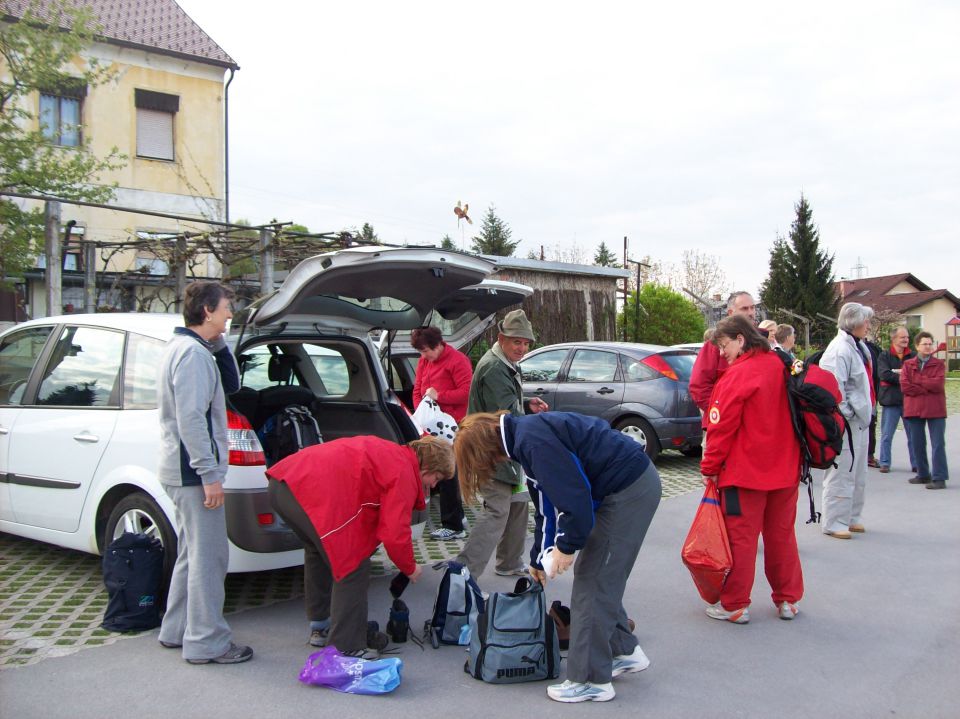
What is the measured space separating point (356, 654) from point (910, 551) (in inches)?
188

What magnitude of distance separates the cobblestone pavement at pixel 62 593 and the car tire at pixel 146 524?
0.40m

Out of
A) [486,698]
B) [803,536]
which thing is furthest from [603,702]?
[803,536]

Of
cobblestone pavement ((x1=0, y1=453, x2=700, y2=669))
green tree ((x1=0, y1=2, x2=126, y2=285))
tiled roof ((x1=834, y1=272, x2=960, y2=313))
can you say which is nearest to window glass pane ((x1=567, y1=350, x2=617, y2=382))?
cobblestone pavement ((x1=0, y1=453, x2=700, y2=669))

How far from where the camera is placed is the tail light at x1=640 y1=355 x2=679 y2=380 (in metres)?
9.87

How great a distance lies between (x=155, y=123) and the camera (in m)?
23.4

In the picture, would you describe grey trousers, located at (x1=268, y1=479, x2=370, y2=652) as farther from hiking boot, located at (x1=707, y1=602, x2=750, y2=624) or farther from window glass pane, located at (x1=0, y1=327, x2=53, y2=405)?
window glass pane, located at (x1=0, y1=327, x2=53, y2=405)

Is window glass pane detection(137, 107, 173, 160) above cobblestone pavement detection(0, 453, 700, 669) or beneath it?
above

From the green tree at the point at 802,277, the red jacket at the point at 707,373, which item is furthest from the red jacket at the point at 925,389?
the green tree at the point at 802,277

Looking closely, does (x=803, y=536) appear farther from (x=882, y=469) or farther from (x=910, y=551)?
(x=882, y=469)

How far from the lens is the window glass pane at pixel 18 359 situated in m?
5.75

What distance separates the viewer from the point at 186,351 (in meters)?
4.10

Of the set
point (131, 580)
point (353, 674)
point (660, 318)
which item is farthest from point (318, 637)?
point (660, 318)

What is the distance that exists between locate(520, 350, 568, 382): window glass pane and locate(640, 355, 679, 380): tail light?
1.24 metres

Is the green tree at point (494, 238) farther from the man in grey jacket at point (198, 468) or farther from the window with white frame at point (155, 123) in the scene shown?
the man in grey jacket at point (198, 468)
